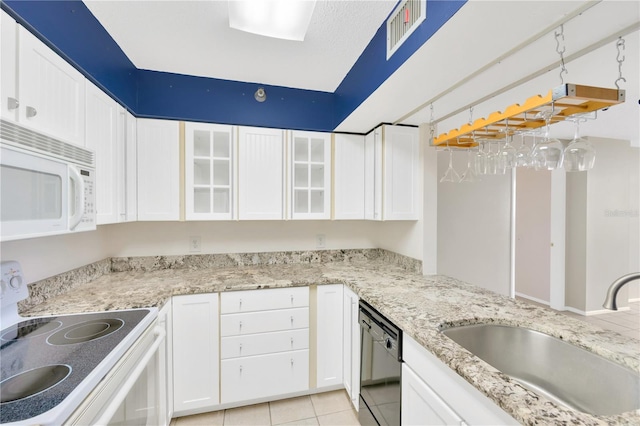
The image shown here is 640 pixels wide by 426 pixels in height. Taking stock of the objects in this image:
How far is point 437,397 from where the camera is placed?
1037mm

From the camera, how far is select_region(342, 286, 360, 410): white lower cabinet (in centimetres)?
184

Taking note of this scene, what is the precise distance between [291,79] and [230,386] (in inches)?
93.2

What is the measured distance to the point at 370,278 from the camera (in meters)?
2.03

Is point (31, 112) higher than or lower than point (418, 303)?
higher

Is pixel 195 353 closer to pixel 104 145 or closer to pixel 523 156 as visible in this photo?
pixel 104 145

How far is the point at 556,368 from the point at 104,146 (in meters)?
2.56

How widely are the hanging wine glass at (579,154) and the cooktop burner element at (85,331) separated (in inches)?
83.8

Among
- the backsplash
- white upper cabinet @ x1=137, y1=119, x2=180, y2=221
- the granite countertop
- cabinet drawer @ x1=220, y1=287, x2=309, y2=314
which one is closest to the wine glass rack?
the granite countertop

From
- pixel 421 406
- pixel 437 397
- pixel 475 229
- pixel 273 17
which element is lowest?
pixel 421 406

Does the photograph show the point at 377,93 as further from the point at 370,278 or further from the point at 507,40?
the point at 370,278

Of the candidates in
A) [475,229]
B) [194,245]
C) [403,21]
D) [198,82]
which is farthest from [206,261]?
[475,229]

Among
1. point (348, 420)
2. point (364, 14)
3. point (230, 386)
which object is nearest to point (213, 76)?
point (364, 14)

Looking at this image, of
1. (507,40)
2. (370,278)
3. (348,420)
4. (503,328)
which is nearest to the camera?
(507,40)

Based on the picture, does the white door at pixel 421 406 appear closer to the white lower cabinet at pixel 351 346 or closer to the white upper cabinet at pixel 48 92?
the white lower cabinet at pixel 351 346
